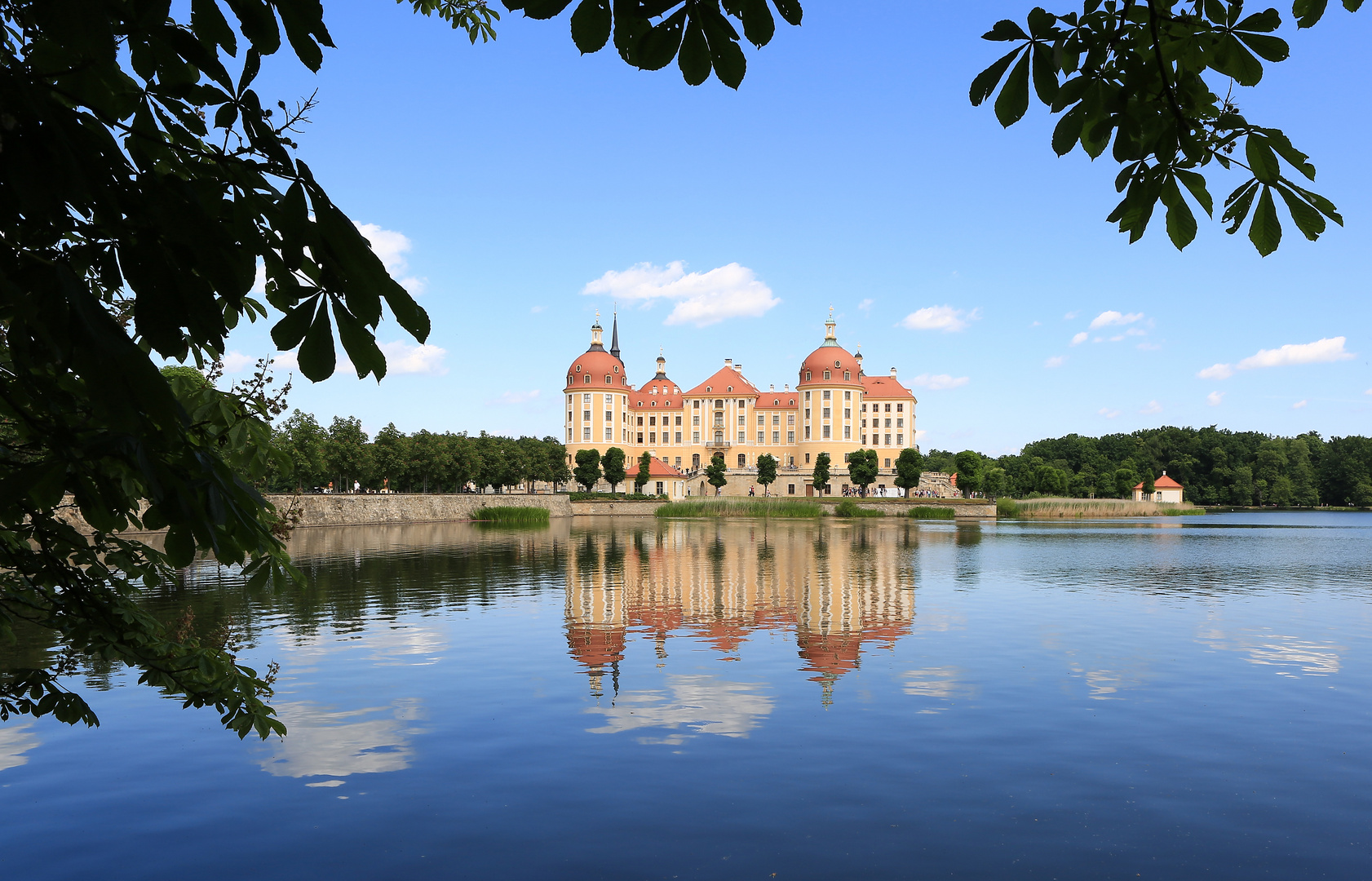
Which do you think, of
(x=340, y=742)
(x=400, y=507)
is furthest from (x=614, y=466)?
(x=340, y=742)

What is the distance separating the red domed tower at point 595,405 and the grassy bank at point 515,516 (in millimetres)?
42227

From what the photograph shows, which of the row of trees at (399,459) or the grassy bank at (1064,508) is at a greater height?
the row of trees at (399,459)

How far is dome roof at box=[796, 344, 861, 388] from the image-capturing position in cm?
10250

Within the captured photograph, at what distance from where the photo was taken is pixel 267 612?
57.8 feet

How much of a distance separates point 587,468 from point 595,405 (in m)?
15.3

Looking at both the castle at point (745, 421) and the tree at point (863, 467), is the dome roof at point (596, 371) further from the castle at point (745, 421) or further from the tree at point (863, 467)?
the tree at point (863, 467)

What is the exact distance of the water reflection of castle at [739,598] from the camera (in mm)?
14695

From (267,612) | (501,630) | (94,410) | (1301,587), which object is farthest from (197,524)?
(1301,587)

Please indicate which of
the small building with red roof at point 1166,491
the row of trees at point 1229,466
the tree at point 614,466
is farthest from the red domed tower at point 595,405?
the small building with red roof at point 1166,491

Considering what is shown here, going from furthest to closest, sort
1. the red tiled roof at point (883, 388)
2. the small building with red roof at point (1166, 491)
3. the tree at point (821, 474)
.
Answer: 1. the red tiled roof at point (883, 388)
2. the small building with red roof at point (1166, 491)
3. the tree at point (821, 474)

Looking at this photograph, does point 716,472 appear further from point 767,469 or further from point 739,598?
point 739,598

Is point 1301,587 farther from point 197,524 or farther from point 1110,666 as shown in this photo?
point 197,524

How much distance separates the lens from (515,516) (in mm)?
A: 60156

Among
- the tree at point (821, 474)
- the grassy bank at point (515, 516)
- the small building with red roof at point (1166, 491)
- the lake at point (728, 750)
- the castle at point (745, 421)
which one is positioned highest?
the castle at point (745, 421)
